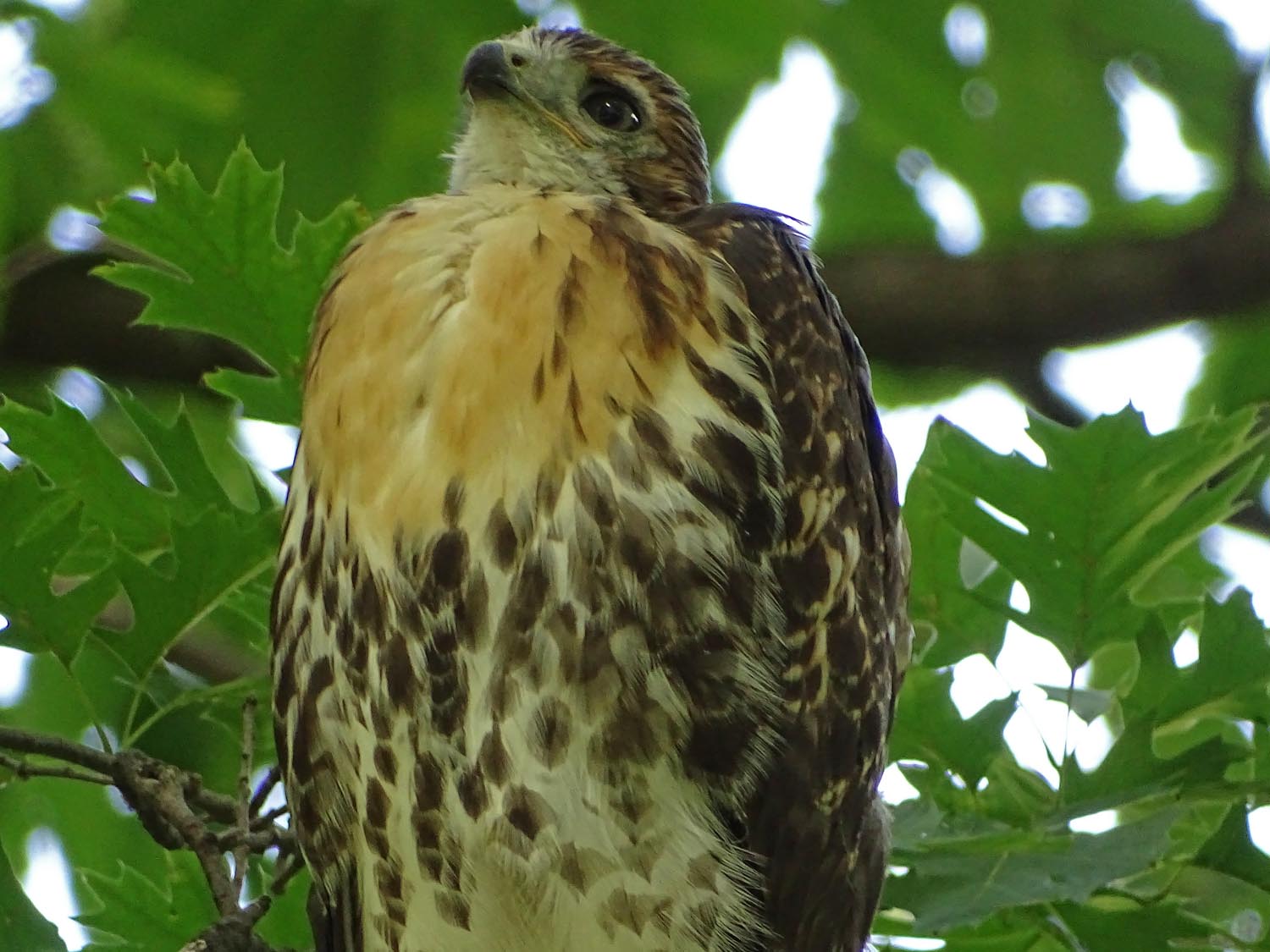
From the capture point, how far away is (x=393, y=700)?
3162mm

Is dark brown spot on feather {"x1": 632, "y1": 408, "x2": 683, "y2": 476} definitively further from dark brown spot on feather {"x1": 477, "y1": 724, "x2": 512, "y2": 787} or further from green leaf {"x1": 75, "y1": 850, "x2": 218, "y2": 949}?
green leaf {"x1": 75, "y1": 850, "x2": 218, "y2": 949}

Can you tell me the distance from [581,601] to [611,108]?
1.42 meters

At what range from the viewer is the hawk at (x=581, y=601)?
10.2ft

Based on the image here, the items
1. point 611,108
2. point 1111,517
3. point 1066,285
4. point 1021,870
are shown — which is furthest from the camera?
point 1066,285

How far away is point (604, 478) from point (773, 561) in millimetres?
360

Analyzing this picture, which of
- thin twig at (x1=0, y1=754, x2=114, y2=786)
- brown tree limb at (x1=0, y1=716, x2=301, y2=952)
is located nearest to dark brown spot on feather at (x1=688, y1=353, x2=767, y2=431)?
brown tree limb at (x1=0, y1=716, x2=301, y2=952)

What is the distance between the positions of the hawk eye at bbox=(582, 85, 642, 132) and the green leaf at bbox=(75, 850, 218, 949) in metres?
1.73

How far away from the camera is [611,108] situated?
13.5 ft

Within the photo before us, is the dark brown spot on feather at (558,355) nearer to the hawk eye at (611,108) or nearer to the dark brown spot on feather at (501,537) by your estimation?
the dark brown spot on feather at (501,537)

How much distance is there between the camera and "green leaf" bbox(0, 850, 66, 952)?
3150 millimetres

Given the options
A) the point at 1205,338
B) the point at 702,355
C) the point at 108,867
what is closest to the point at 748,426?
the point at 702,355

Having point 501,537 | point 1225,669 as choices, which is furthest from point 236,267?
point 1225,669

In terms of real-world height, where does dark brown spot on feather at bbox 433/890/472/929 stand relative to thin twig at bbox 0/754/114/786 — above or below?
below

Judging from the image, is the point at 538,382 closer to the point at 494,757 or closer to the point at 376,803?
the point at 494,757
